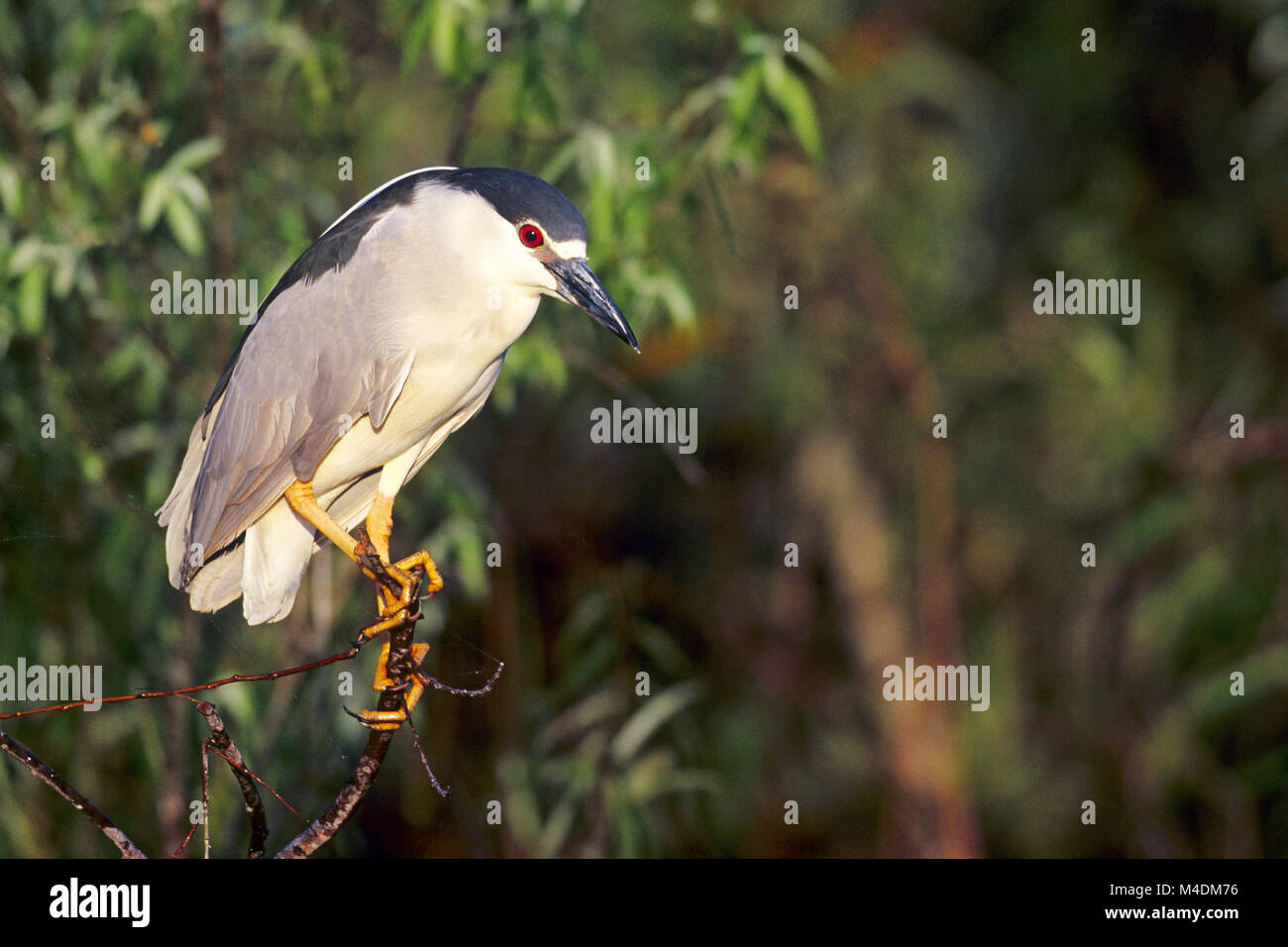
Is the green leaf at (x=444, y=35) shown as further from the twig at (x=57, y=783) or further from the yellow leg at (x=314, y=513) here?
the twig at (x=57, y=783)

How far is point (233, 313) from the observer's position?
9.93 ft

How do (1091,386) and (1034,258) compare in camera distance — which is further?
(1034,258)

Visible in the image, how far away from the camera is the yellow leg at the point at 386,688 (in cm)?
173

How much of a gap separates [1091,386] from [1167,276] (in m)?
0.73

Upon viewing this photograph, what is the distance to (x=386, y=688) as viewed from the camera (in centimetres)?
177

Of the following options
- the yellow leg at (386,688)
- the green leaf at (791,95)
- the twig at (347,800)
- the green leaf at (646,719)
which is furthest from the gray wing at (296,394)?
the green leaf at (646,719)

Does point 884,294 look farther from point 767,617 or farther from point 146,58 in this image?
point 146,58

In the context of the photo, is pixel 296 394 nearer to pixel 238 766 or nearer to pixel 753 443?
pixel 238 766

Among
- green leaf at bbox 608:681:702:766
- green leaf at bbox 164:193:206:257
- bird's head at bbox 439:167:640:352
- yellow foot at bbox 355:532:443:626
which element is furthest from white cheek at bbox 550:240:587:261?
green leaf at bbox 608:681:702:766

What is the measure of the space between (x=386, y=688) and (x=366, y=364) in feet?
1.51

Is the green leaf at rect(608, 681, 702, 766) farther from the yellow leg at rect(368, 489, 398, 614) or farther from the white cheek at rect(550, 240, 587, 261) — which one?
the white cheek at rect(550, 240, 587, 261)

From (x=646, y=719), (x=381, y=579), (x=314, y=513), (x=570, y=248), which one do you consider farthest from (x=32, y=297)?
(x=646, y=719)

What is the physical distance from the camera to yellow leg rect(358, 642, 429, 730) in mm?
1732
